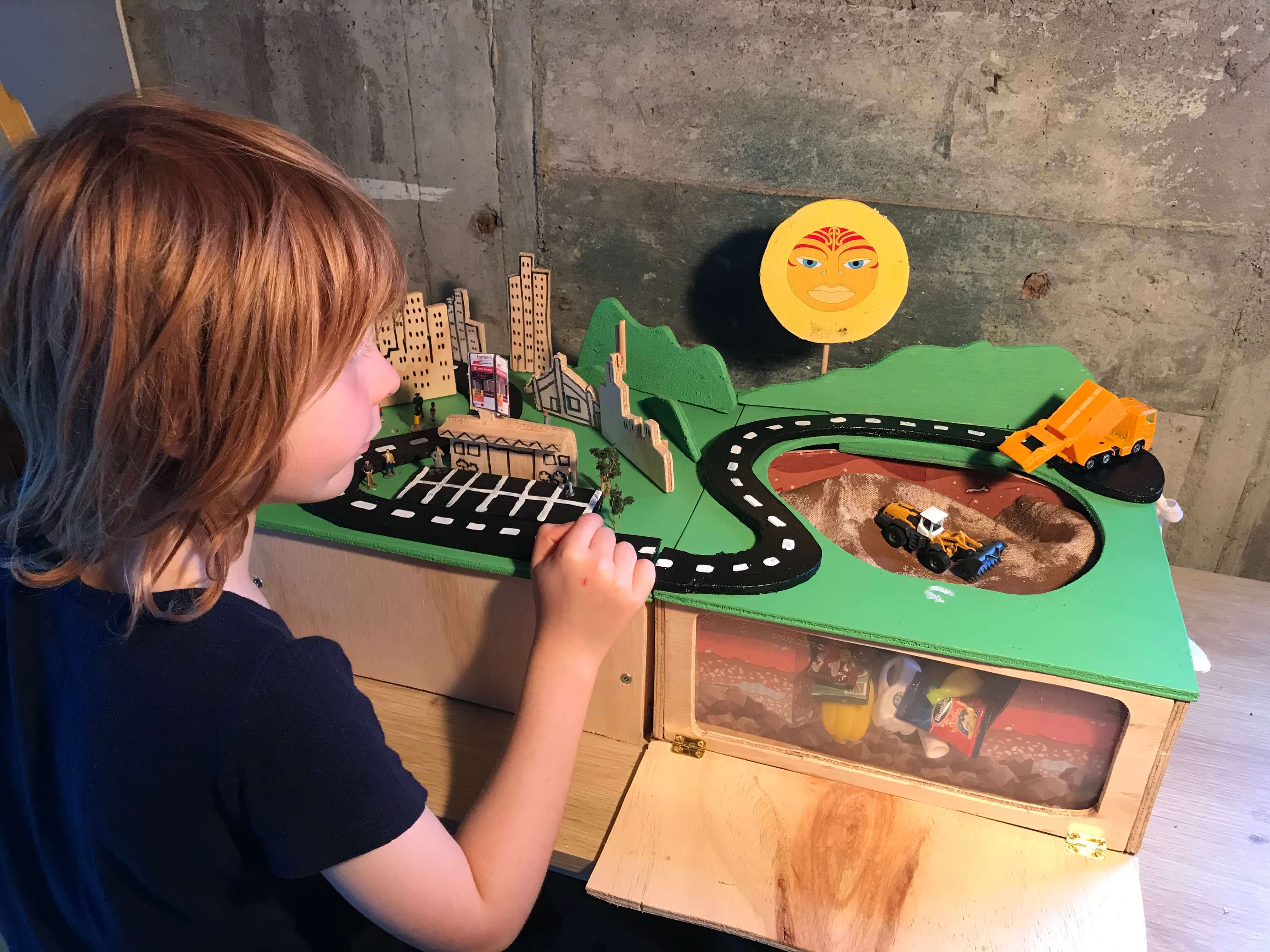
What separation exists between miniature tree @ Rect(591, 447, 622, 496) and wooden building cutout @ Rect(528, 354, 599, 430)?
6.6 inches

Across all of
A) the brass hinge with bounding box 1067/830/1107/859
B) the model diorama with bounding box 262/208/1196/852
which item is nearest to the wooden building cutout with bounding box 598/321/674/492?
the model diorama with bounding box 262/208/1196/852

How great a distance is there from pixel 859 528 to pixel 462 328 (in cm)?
71

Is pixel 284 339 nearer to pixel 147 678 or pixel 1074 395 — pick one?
pixel 147 678

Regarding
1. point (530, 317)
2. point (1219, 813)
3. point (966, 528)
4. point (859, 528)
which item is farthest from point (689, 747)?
point (530, 317)

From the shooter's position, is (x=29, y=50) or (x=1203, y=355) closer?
(x=1203, y=355)

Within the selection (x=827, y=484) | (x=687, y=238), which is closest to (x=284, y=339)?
(x=827, y=484)

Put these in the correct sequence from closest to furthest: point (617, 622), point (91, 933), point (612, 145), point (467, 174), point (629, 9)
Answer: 1. point (91, 933)
2. point (617, 622)
3. point (629, 9)
4. point (612, 145)
5. point (467, 174)

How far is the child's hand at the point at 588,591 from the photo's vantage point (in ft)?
2.54

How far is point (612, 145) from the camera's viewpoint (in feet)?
4.78

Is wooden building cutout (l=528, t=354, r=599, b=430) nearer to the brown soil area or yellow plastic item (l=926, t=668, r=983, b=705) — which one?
the brown soil area

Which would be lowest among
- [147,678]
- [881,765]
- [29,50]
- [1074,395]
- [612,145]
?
[881,765]

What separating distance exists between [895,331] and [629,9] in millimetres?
650

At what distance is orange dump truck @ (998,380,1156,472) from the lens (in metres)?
1.21

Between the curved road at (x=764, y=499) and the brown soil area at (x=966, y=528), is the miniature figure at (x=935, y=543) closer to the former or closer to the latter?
the brown soil area at (x=966, y=528)
